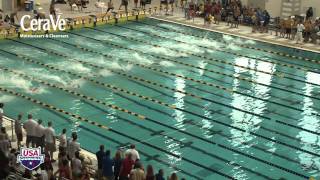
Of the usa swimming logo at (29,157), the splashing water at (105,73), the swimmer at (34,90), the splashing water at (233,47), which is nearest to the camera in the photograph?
the usa swimming logo at (29,157)

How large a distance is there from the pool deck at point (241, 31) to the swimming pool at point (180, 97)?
0.52 m

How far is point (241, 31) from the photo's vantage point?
2270 centimetres

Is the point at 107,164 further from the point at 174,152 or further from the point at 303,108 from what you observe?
the point at 303,108

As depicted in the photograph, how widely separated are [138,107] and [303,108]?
169 inches

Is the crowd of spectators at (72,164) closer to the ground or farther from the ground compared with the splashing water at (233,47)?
closer to the ground

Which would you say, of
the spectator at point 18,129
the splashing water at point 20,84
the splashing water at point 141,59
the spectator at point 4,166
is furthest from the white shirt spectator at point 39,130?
the splashing water at point 141,59

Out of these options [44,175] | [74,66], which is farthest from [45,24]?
[44,175]

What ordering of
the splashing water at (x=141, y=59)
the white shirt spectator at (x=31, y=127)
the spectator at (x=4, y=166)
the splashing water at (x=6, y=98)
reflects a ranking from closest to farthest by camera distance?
the spectator at (x=4, y=166) → the white shirt spectator at (x=31, y=127) → the splashing water at (x=6, y=98) → the splashing water at (x=141, y=59)

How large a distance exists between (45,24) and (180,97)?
8773mm

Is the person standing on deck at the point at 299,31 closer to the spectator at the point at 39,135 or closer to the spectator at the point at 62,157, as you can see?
the spectator at the point at 39,135

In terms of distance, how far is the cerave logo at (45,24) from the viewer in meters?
20.9

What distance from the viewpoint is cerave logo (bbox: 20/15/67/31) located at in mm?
20889

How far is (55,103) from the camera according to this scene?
1353cm

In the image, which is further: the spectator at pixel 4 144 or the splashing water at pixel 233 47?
the splashing water at pixel 233 47
